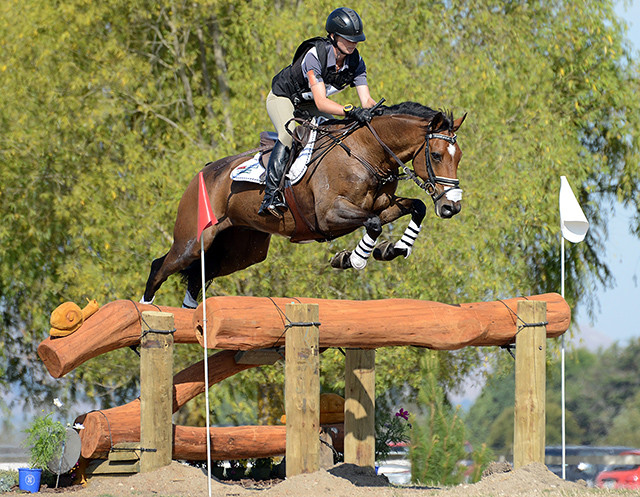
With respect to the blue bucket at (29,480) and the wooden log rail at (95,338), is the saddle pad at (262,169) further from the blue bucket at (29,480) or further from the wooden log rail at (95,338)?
the blue bucket at (29,480)

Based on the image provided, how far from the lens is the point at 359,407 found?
8375 millimetres

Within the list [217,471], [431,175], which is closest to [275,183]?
[431,175]

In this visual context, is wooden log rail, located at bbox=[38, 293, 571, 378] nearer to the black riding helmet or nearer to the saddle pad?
the saddle pad

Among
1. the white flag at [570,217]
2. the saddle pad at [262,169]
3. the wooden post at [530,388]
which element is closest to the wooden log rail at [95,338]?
the saddle pad at [262,169]

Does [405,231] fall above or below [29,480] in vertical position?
above

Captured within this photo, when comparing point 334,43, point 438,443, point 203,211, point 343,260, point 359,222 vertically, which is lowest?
point 438,443

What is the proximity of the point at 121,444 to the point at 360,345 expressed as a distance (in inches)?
87.2

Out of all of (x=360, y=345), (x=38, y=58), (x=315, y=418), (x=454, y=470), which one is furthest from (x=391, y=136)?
(x=38, y=58)

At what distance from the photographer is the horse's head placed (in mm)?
6809

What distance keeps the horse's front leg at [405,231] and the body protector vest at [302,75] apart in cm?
110

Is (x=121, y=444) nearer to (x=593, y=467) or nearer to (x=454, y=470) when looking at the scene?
(x=454, y=470)

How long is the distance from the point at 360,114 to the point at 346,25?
2.28 ft

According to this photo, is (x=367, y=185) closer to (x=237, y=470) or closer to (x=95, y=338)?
(x=95, y=338)

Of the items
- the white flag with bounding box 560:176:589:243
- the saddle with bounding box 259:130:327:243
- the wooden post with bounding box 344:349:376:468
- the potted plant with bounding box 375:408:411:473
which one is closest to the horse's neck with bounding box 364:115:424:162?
the saddle with bounding box 259:130:327:243
